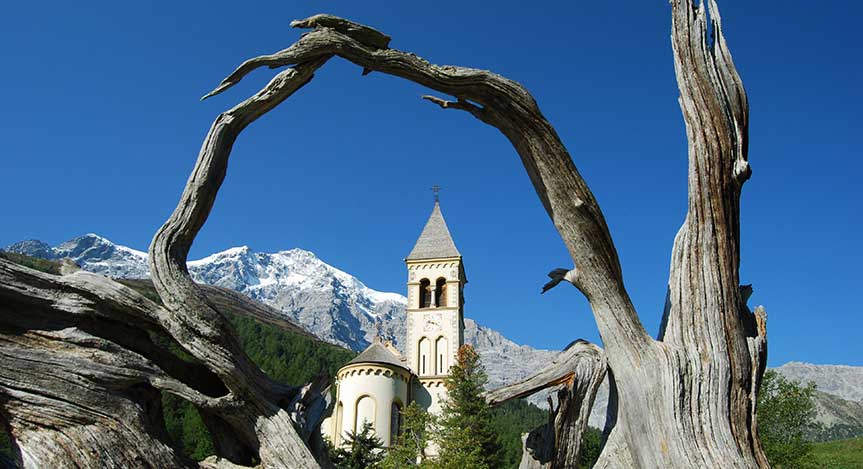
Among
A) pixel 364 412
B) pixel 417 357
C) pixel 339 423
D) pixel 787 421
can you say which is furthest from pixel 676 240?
pixel 417 357

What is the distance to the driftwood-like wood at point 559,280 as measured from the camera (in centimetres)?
398

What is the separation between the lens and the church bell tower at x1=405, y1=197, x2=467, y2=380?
4678 centimetres

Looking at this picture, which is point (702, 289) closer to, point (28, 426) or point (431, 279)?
point (28, 426)

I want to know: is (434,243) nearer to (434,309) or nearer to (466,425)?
(434,309)

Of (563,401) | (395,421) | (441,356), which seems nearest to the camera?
(563,401)

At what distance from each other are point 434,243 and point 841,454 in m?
43.7

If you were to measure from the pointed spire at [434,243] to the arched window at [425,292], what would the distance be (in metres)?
1.93

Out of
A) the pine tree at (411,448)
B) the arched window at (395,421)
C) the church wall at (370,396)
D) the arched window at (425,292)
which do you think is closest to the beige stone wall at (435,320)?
the arched window at (425,292)

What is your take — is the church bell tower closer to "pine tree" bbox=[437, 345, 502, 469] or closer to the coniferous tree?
"pine tree" bbox=[437, 345, 502, 469]

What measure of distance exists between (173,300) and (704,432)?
A: 138 inches

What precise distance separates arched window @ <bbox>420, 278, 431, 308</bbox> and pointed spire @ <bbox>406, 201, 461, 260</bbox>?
193 centimetres

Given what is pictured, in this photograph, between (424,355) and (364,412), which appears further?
(424,355)

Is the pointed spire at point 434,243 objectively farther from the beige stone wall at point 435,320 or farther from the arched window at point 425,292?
the arched window at point 425,292

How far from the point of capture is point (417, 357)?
4725 centimetres
